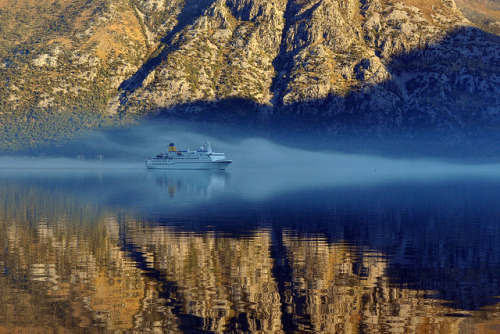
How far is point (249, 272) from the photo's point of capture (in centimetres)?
5003

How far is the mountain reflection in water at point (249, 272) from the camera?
1497 inches

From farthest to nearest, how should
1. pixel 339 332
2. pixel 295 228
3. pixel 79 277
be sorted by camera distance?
pixel 295 228
pixel 79 277
pixel 339 332

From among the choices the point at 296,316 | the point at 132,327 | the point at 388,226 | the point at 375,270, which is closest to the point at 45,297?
the point at 132,327

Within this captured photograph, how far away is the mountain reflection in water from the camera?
3803 cm

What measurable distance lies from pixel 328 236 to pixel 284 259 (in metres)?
15.1

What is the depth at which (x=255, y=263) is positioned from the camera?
5375 centimetres

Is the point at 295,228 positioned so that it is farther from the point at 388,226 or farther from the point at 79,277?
the point at 79,277

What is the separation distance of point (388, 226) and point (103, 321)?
49366 mm

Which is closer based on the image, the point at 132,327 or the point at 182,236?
the point at 132,327

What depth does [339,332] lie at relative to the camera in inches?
1417

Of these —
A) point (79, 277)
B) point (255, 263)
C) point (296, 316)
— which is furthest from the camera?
point (255, 263)

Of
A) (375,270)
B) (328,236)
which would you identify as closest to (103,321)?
(375,270)

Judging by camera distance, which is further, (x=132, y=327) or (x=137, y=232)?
(x=137, y=232)

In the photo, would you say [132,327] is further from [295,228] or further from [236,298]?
[295,228]
